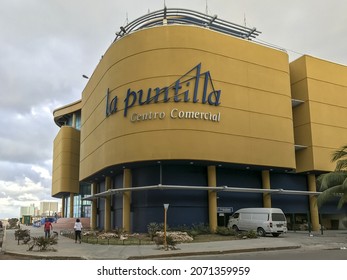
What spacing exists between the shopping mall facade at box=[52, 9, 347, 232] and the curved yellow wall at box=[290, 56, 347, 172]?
0.11 meters

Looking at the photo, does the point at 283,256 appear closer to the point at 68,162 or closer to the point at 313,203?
the point at 313,203

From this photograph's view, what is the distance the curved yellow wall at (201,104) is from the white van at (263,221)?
17.0ft

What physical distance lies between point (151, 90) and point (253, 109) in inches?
397

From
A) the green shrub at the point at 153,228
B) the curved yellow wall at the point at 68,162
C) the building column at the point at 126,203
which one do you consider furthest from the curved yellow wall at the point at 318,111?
the curved yellow wall at the point at 68,162

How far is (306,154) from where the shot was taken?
40.7 metres

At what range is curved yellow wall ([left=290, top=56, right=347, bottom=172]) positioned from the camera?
4062 cm

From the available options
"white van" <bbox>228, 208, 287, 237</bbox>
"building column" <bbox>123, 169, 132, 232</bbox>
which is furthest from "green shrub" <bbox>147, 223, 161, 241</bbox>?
"white van" <bbox>228, 208, 287, 237</bbox>

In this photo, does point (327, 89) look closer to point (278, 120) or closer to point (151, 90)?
point (278, 120)

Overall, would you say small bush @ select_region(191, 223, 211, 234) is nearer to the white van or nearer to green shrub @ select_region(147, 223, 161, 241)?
the white van

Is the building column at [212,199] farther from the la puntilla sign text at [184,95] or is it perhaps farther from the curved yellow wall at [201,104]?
the la puntilla sign text at [184,95]

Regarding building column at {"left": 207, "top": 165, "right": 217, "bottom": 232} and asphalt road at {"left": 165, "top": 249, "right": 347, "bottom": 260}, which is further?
building column at {"left": 207, "top": 165, "right": 217, "bottom": 232}

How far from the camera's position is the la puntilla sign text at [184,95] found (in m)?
33.5

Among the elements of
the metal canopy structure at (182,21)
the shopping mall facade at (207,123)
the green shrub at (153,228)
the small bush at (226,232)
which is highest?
the metal canopy structure at (182,21)

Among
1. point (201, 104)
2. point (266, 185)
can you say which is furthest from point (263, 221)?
point (201, 104)
